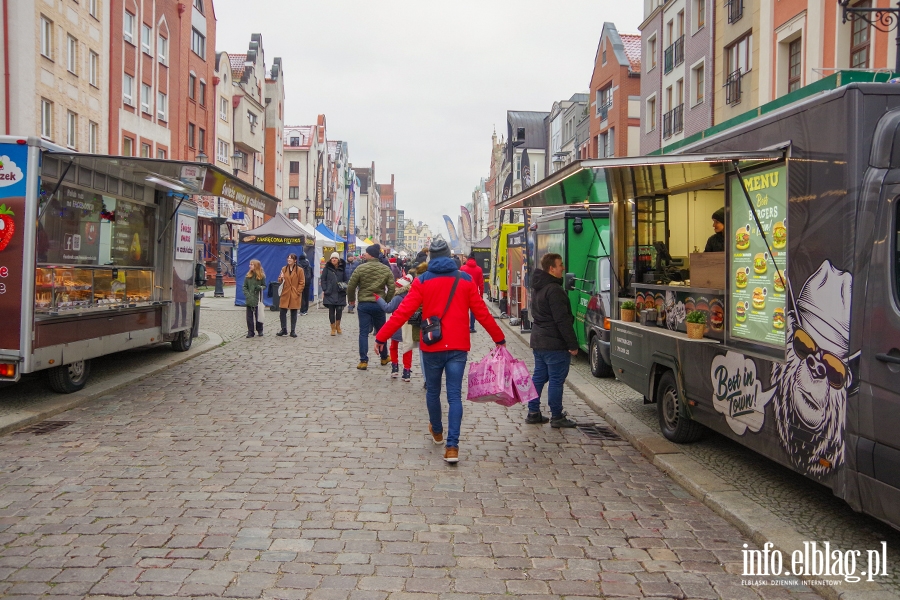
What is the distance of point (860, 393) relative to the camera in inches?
168

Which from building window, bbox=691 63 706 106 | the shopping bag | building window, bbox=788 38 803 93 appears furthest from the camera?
building window, bbox=691 63 706 106

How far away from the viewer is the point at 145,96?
34.0m

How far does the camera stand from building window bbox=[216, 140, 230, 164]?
45.3 meters

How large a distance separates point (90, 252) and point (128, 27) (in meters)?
25.8

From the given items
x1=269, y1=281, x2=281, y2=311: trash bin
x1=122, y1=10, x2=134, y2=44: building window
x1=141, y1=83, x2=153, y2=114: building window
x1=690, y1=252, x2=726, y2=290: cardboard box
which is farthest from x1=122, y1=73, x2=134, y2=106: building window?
x1=690, y1=252, x2=726, y2=290: cardboard box

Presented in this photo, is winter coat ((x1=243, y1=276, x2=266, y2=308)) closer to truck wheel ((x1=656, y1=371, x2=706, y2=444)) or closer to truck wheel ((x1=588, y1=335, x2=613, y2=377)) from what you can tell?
truck wheel ((x1=588, y1=335, x2=613, y2=377))

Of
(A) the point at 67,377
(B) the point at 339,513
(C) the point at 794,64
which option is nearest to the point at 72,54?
(A) the point at 67,377

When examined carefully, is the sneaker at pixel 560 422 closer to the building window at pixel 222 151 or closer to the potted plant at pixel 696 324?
the potted plant at pixel 696 324

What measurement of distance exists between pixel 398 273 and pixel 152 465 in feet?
103

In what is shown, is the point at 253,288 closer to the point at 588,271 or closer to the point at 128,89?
the point at 588,271

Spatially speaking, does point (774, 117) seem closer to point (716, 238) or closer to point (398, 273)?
point (716, 238)

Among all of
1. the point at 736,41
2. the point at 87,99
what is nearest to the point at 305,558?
the point at 736,41

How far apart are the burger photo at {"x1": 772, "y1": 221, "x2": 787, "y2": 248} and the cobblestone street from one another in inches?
73.8

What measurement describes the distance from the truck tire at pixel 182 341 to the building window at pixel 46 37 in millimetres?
16686
